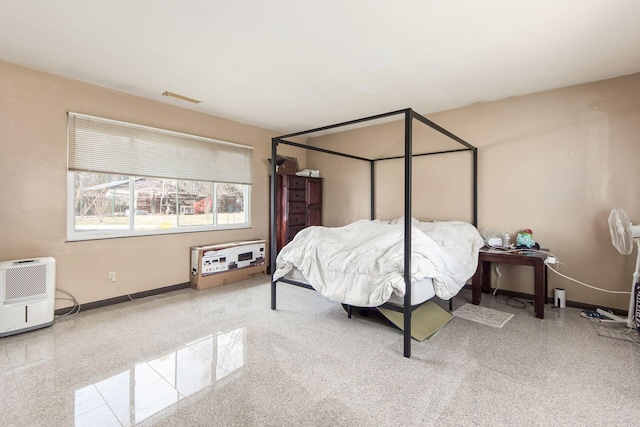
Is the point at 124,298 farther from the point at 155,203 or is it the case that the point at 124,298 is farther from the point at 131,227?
the point at 155,203

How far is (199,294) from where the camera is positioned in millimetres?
3736

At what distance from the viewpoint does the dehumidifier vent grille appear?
2.50m

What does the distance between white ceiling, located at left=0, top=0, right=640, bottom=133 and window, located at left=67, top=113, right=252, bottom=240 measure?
0.56m

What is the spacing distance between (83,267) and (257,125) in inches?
119

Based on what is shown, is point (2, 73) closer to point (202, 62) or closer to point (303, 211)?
→ point (202, 62)

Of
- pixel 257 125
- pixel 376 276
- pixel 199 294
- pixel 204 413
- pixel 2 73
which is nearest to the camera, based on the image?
pixel 204 413

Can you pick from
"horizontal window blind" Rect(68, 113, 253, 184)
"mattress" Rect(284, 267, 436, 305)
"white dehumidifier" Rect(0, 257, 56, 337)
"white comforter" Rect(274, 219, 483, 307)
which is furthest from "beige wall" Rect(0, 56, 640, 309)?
"mattress" Rect(284, 267, 436, 305)

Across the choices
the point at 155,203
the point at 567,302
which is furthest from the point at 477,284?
the point at 155,203

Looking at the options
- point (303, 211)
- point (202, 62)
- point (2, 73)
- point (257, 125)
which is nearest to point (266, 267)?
point (303, 211)

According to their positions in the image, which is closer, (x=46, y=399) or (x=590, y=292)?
(x=46, y=399)

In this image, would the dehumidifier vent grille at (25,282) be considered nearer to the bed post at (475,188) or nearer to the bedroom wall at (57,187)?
the bedroom wall at (57,187)

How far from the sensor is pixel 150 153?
362cm

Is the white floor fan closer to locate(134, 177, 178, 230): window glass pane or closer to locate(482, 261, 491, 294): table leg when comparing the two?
locate(482, 261, 491, 294): table leg

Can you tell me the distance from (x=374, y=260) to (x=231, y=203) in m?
2.92
